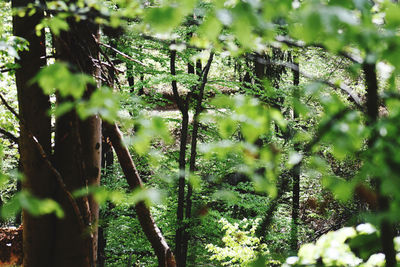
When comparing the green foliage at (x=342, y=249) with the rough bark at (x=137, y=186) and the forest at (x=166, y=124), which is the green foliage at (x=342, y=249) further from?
the rough bark at (x=137, y=186)

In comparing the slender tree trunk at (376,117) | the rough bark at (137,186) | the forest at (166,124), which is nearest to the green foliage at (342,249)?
the forest at (166,124)

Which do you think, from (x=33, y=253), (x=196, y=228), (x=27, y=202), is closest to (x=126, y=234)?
(x=196, y=228)

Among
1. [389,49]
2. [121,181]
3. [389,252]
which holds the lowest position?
[389,252]

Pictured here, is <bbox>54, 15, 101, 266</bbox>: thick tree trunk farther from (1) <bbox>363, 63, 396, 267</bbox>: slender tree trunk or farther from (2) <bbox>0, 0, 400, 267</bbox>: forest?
(1) <bbox>363, 63, 396, 267</bbox>: slender tree trunk

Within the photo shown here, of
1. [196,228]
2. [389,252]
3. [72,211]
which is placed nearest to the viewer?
[389,252]

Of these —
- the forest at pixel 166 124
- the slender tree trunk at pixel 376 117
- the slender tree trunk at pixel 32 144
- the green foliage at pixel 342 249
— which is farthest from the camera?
the slender tree trunk at pixel 32 144

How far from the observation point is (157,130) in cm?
121

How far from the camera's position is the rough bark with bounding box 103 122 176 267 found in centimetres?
274

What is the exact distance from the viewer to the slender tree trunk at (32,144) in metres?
2.74

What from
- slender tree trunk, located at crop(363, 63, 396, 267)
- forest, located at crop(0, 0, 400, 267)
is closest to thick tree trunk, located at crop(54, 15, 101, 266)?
forest, located at crop(0, 0, 400, 267)

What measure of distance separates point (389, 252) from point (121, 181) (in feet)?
28.1

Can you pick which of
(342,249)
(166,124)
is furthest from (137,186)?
(342,249)

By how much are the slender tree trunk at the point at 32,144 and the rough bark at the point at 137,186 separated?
0.65 meters

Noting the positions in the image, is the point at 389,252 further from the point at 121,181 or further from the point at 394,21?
the point at 121,181
